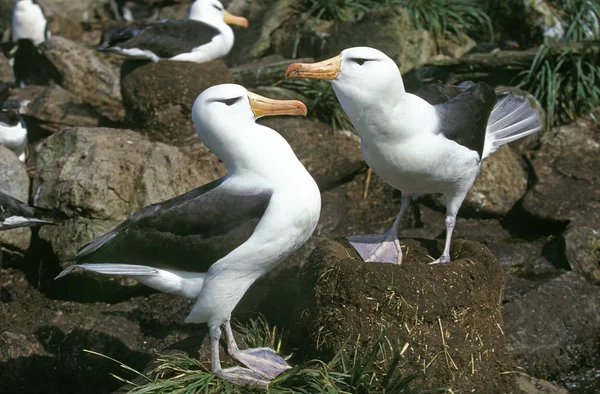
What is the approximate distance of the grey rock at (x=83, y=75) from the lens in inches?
418

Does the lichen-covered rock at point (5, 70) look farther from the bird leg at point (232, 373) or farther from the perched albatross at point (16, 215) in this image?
the bird leg at point (232, 373)

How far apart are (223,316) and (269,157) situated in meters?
1.00

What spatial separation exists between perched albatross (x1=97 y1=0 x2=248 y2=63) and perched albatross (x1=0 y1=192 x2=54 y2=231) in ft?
8.47

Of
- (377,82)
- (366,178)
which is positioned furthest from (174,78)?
(377,82)

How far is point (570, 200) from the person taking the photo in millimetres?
7559

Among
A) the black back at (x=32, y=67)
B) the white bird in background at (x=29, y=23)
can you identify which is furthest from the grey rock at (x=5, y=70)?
the white bird in background at (x=29, y=23)

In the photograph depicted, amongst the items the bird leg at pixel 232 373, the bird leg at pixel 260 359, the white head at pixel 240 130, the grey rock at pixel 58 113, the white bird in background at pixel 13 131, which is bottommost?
the grey rock at pixel 58 113

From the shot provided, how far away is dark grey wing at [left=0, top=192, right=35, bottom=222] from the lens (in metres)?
6.30

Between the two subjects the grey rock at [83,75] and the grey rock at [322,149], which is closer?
the grey rock at [322,149]

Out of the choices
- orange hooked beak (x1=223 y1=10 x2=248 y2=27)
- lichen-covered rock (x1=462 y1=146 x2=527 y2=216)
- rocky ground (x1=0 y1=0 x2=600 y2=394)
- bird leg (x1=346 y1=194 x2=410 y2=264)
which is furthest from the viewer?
orange hooked beak (x1=223 y1=10 x2=248 y2=27)

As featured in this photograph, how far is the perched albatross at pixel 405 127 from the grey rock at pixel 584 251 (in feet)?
4.49

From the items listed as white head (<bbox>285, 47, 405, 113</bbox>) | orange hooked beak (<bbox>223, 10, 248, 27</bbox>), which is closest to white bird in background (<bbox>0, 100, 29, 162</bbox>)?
orange hooked beak (<bbox>223, 10, 248, 27</bbox>)

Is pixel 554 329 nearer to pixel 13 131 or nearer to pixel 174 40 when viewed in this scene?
pixel 174 40

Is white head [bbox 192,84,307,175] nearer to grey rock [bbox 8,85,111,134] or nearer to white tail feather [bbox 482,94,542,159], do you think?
white tail feather [bbox 482,94,542,159]
